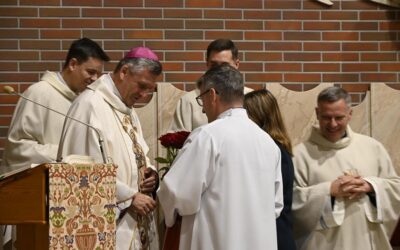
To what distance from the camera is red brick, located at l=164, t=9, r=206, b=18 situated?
650cm

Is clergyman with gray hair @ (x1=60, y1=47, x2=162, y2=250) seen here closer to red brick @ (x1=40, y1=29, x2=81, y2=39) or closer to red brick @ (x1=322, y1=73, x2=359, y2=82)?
red brick @ (x1=40, y1=29, x2=81, y2=39)

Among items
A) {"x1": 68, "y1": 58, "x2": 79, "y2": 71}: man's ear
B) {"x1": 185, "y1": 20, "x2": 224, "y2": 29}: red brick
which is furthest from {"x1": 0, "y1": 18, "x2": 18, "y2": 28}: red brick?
{"x1": 185, "y1": 20, "x2": 224, "y2": 29}: red brick

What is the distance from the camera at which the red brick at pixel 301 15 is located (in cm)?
662

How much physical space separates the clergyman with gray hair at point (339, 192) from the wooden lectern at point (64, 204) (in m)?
1.63

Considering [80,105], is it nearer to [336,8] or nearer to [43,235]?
[43,235]

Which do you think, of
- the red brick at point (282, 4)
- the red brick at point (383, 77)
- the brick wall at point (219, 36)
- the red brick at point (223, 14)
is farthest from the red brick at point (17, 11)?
the red brick at point (383, 77)

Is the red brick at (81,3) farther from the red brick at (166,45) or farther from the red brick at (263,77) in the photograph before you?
the red brick at (263,77)

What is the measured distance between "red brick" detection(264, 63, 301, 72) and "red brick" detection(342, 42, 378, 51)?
0.38 m

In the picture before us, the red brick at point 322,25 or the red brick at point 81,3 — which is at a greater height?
the red brick at point 81,3

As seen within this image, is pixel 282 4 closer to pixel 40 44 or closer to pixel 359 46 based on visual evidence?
pixel 359 46

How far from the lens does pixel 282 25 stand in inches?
261

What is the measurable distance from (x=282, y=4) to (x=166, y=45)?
0.91 meters

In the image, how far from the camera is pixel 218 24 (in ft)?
21.5

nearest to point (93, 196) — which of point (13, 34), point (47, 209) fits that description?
point (47, 209)
